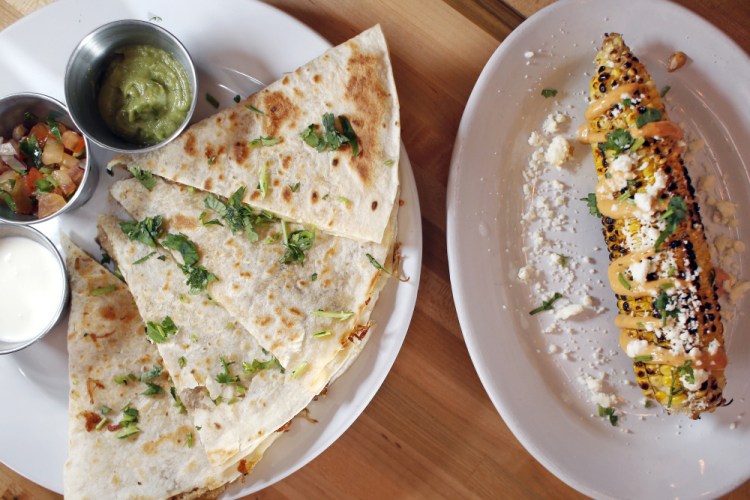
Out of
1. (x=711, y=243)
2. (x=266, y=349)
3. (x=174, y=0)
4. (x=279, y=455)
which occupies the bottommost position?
(x=279, y=455)

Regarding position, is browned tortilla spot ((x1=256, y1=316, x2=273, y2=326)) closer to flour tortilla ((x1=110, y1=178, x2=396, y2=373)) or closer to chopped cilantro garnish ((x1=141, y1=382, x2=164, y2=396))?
flour tortilla ((x1=110, y1=178, x2=396, y2=373))

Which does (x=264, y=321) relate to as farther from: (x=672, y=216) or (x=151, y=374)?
(x=672, y=216)

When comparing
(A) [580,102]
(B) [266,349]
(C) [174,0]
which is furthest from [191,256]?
(A) [580,102]

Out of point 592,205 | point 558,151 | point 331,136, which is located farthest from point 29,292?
point 592,205

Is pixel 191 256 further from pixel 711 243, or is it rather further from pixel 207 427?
pixel 711 243

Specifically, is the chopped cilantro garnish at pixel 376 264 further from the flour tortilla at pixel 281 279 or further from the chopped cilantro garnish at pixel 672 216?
the chopped cilantro garnish at pixel 672 216

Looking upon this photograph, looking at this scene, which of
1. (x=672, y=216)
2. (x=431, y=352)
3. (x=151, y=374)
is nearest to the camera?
(x=672, y=216)
